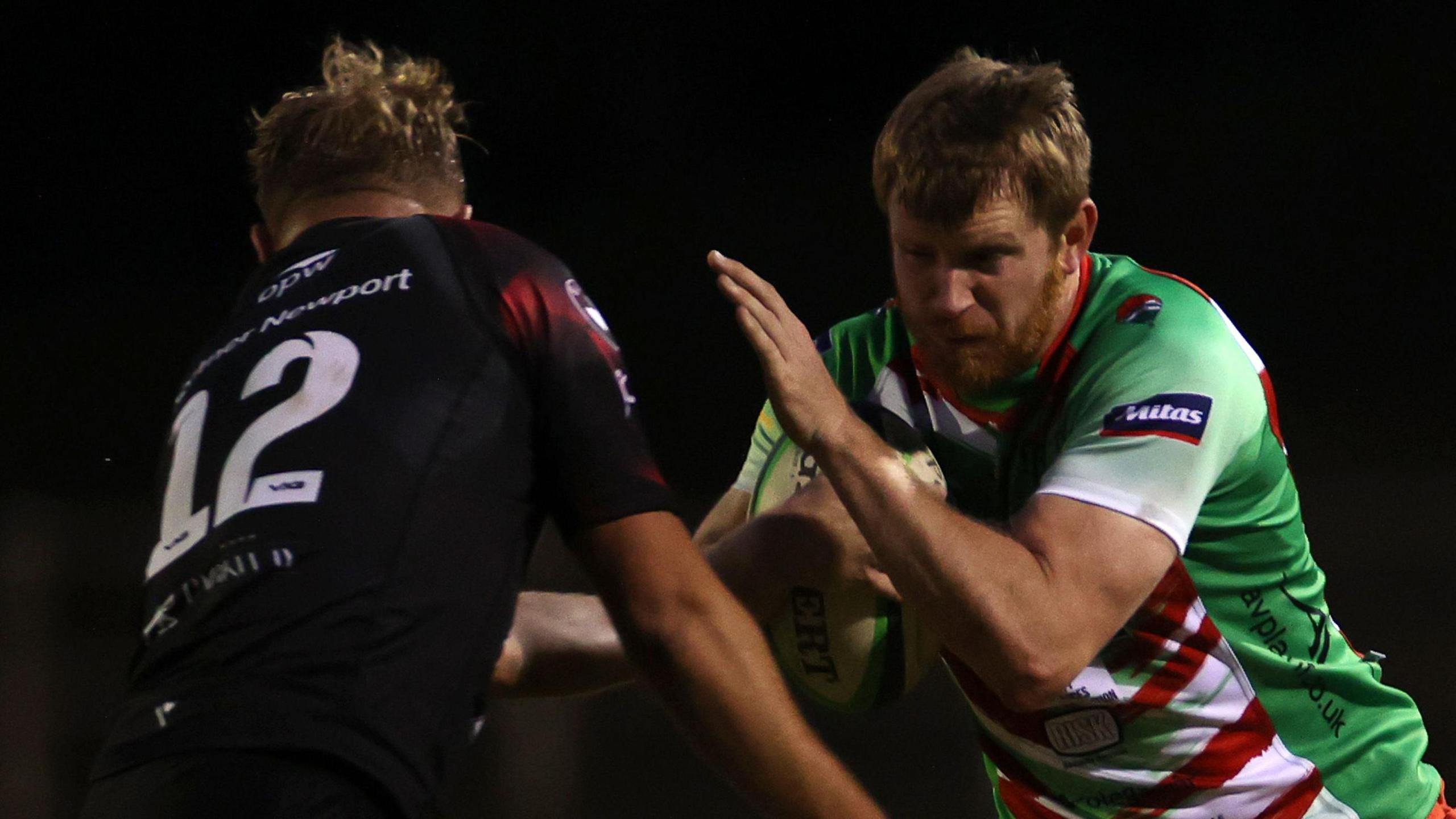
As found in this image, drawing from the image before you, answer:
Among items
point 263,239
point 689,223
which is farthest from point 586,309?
point 689,223

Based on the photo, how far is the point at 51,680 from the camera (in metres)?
5.62

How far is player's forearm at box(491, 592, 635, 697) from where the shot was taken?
99.7 inches

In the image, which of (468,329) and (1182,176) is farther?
(1182,176)

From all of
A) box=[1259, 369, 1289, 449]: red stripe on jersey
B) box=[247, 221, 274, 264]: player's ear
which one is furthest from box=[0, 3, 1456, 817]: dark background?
box=[247, 221, 274, 264]: player's ear

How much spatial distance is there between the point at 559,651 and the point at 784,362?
2.08 ft

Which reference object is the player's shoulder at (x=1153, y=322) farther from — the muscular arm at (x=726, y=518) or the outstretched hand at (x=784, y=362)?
the muscular arm at (x=726, y=518)

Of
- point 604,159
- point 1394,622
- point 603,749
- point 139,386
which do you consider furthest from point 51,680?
point 1394,622

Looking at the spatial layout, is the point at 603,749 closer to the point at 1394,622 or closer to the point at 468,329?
the point at 1394,622

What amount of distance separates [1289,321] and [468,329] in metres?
4.91

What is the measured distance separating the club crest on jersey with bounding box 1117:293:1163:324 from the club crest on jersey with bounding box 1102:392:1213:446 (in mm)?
166

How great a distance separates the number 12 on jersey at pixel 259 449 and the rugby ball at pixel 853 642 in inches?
41.6

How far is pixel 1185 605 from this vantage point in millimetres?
2480

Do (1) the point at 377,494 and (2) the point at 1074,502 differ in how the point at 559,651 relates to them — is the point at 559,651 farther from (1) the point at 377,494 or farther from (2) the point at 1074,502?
(1) the point at 377,494

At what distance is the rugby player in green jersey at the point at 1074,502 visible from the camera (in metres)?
2.29
